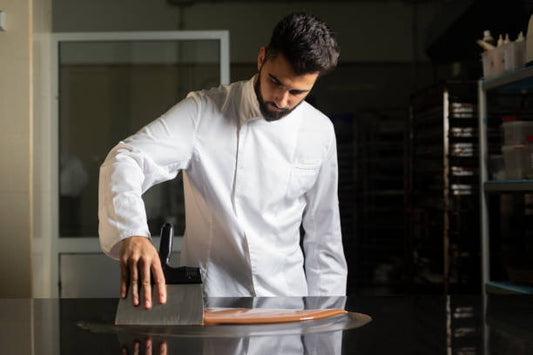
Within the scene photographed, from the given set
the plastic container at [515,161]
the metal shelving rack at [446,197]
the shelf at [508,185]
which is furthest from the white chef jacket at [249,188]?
the metal shelving rack at [446,197]

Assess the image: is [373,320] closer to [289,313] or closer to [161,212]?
[289,313]

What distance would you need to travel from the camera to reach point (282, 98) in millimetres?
1580

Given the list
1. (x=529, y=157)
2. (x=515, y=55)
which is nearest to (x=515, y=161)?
(x=529, y=157)

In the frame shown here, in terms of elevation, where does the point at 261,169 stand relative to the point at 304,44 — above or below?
below

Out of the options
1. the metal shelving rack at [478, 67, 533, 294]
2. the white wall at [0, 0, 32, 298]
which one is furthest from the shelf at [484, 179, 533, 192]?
the white wall at [0, 0, 32, 298]

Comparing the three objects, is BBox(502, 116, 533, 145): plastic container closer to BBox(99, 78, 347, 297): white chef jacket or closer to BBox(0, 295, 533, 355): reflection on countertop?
BBox(99, 78, 347, 297): white chef jacket

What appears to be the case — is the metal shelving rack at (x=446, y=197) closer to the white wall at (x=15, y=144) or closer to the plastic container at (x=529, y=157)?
the plastic container at (x=529, y=157)

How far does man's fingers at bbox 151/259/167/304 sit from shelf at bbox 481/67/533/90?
207 centimetres

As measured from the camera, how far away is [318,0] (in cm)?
575

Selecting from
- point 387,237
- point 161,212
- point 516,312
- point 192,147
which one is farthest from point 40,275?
point 387,237

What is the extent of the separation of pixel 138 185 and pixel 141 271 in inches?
12.2

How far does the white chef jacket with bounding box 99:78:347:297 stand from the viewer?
1712mm

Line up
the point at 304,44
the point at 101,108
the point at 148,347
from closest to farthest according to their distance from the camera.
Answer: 1. the point at 148,347
2. the point at 304,44
3. the point at 101,108

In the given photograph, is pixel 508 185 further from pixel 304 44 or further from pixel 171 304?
pixel 171 304
